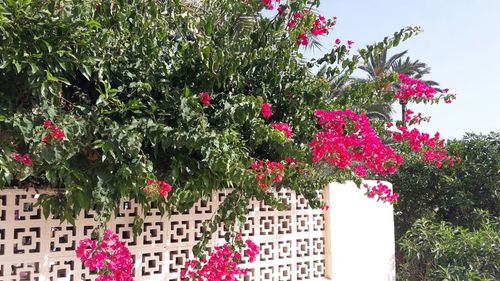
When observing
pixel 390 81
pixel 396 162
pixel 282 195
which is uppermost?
pixel 390 81

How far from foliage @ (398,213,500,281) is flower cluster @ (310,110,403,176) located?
1.66m

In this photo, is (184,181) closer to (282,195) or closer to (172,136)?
(172,136)

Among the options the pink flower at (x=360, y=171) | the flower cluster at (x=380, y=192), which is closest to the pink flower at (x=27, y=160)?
the pink flower at (x=360, y=171)

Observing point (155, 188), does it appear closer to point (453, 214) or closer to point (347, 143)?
point (347, 143)

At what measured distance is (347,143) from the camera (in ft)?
11.4

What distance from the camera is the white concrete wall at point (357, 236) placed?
4.39m

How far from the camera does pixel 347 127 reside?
3732 mm

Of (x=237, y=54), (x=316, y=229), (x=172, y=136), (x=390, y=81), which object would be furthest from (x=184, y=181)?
(x=390, y=81)

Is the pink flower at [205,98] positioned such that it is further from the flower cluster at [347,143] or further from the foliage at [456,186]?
the foliage at [456,186]

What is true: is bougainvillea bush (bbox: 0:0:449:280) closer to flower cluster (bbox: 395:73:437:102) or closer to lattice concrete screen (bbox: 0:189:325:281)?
flower cluster (bbox: 395:73:437:102)

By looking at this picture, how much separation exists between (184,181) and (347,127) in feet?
4.59

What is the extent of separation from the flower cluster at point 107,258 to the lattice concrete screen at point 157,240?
1.39ft

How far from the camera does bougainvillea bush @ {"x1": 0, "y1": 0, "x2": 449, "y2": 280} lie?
8.32 ft

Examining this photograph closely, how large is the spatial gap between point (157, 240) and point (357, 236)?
2.11 m
